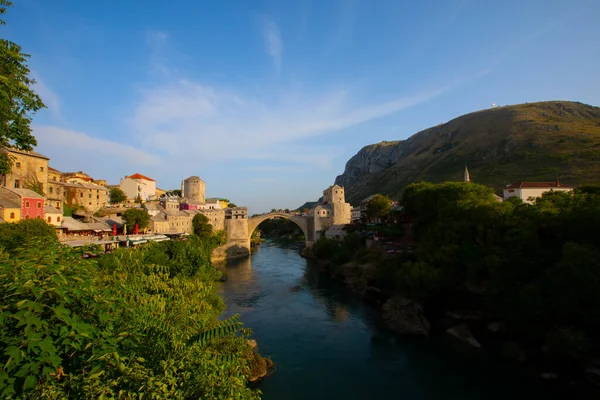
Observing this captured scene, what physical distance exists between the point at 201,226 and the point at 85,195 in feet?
47.2

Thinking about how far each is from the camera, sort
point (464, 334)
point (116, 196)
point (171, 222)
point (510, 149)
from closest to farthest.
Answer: point (464, 334) → point (171, 222) → point (116, 196) → point (510, 149)

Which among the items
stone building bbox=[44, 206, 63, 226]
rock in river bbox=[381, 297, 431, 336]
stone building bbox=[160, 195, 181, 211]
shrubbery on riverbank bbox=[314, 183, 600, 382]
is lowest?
rock in river bbox=[381, 297, 431, 336]

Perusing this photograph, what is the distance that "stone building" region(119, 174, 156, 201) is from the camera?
185ft

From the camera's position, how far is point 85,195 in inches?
1626

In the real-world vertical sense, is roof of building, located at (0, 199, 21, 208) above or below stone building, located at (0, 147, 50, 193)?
below

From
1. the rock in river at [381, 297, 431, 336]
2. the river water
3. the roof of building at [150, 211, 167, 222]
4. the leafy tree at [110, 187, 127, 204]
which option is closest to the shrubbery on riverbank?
the rock in river at [381, 297, 431, 336]

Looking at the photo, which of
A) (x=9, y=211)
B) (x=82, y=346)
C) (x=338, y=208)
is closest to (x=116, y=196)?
(x=9, y=211)

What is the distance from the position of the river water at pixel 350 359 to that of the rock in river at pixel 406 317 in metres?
0.61

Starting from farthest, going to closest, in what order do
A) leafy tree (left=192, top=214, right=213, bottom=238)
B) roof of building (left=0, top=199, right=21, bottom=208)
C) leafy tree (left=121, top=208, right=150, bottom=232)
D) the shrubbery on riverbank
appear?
1. leafy tree (left=192, top=214, right=213, bottom=238)
2. leafy tree (left=121, top=208, right=150, bottom=232)
3. roof of building (left=0, top=199, right=21, bottom=208)
4. the shrubbery on riverbank

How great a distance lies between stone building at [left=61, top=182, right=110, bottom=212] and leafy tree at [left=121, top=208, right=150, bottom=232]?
26.9 ft

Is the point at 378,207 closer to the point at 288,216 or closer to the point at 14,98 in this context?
the point at 288,216

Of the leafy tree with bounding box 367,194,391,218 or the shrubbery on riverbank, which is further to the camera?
the leafy tree with bounding box 367,194,391,218

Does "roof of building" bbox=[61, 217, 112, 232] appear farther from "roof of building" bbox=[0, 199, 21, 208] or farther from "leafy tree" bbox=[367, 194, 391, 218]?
"leafy tree" bbox=[367, 194, 391, 218]

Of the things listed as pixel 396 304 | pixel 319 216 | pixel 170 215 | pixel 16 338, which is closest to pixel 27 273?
pixel 16 338
